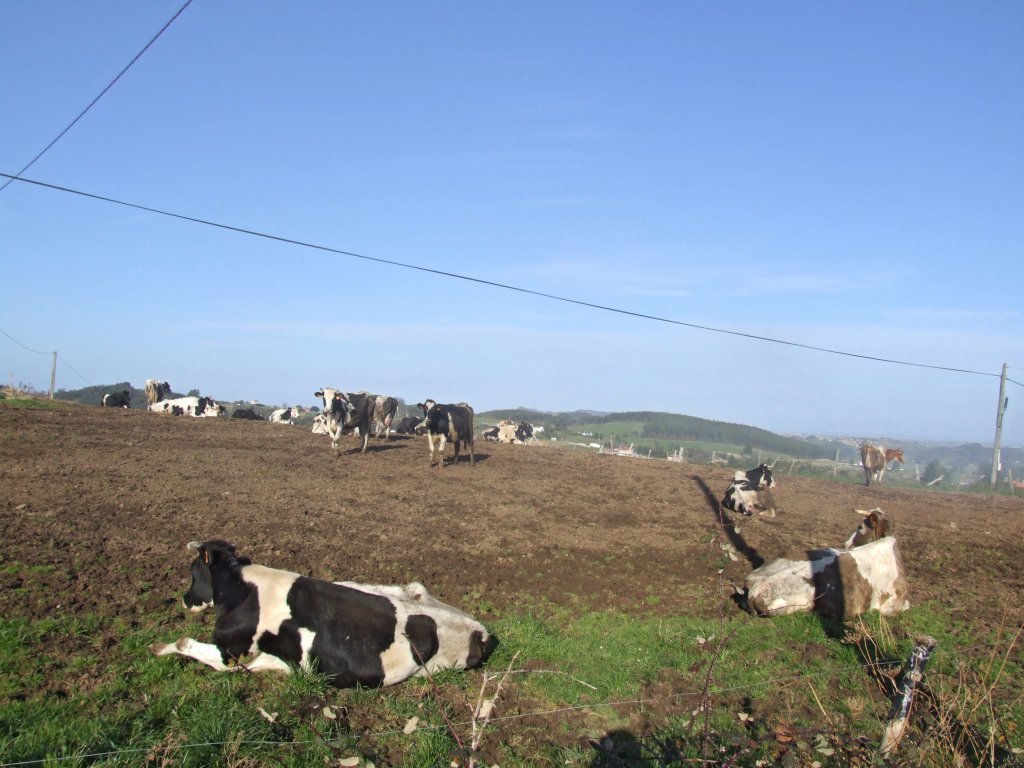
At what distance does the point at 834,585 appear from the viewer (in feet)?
30.3

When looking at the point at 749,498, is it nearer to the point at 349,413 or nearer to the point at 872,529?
the point at 872,529

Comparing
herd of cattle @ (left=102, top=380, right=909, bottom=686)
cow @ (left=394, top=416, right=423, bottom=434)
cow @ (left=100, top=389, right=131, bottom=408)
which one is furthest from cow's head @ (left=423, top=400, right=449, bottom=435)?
cow @ (left=100, top=389, right=131, bottom=408)

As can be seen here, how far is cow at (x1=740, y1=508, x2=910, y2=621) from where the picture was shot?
9.16 metres

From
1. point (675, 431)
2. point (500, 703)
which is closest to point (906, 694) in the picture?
point (500, 703)

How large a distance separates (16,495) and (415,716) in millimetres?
8074

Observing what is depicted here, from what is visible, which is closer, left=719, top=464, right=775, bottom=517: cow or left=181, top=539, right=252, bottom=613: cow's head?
left=181, top=539, right=252, bottom=613: cow's head

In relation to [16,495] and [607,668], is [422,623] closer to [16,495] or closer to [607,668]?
[607,668]

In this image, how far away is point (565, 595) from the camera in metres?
9.44

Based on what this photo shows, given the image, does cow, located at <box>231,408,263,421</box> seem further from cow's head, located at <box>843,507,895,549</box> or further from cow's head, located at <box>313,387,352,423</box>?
cow's head, located at <box>843,507,895,549</box>

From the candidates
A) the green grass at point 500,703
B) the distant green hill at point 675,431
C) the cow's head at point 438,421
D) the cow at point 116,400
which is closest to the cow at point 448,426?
the cow's head at point 438,421

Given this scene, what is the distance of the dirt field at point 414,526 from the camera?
8.85 metres

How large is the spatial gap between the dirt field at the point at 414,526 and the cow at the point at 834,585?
582mm

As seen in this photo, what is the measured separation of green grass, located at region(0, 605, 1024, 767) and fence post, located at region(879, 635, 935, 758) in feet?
0.85

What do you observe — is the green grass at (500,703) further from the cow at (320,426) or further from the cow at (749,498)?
the cow at (320,426)
